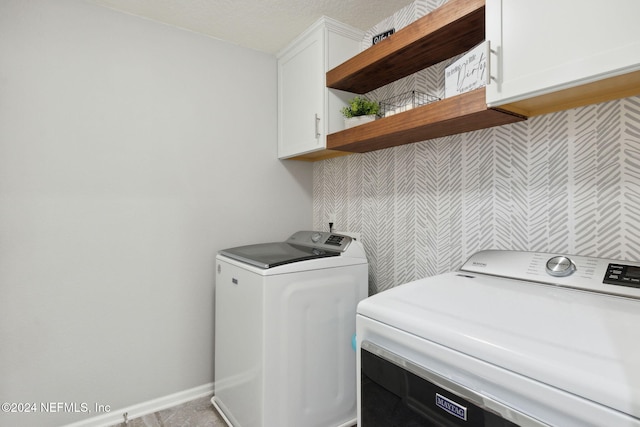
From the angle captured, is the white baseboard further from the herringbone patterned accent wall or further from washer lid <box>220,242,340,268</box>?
the herringbone patterned accent wall

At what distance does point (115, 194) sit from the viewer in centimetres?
179

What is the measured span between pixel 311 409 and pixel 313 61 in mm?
1893

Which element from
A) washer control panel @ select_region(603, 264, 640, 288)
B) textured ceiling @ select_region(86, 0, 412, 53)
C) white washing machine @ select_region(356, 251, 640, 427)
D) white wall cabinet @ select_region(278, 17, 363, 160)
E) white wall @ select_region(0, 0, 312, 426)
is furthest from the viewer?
white wall cabinet @ select_region(278, 17, 363, 160)

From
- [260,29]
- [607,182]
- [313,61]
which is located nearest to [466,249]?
[607,182]

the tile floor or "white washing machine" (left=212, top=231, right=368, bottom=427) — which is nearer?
"white washing machine" (left=212, top=231, right=368, bottom=427)

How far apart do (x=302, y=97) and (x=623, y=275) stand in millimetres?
1741

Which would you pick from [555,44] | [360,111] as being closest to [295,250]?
[360,111]

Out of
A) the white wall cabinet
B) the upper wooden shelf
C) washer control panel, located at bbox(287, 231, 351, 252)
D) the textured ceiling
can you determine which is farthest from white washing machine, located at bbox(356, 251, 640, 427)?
the textured ceiling

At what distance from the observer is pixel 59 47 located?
1.66 m

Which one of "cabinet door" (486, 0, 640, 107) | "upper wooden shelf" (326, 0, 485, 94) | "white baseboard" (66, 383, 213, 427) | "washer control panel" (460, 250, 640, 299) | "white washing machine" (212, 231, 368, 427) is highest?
"upper wooden shelf" (326, 0, 485, 94)

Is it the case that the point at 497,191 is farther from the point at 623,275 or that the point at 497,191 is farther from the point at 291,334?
the point at 291,334

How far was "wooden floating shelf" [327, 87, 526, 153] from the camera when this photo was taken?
3.72ft

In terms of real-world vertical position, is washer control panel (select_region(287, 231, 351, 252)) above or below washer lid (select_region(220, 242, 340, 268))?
above

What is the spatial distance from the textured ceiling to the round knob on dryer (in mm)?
1465
